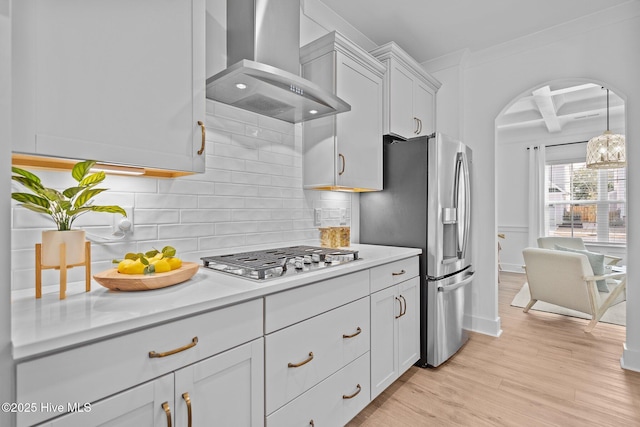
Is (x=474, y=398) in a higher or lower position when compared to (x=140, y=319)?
lower

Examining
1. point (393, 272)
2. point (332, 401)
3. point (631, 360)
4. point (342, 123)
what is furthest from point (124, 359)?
point (631, 360)

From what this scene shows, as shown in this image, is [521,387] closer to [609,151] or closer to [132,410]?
[132,410]

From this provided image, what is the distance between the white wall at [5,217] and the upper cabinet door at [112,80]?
0.69 ft

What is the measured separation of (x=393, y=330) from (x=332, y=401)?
68 cm

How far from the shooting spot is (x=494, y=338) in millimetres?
3062

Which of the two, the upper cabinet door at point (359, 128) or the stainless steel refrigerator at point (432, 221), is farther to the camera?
the stainless steel refrigerator at point (432, 221)

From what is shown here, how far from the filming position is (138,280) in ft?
3.64

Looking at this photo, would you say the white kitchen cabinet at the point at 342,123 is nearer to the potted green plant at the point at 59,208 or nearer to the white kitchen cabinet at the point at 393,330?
the white kitchen cabinet at the point at 393,330

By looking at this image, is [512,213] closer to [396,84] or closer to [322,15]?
[396,84]

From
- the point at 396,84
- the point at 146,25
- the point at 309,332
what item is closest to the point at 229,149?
the point at 146,25

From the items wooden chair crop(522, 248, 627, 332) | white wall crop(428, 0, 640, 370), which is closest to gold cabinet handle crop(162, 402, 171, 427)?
white wall crop(428, 0, 640, 370)

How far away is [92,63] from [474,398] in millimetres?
2687

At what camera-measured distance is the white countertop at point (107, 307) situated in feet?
2.52

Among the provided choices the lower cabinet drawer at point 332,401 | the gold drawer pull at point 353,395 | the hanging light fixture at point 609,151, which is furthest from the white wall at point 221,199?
the hanging light fixture at point 609,151
